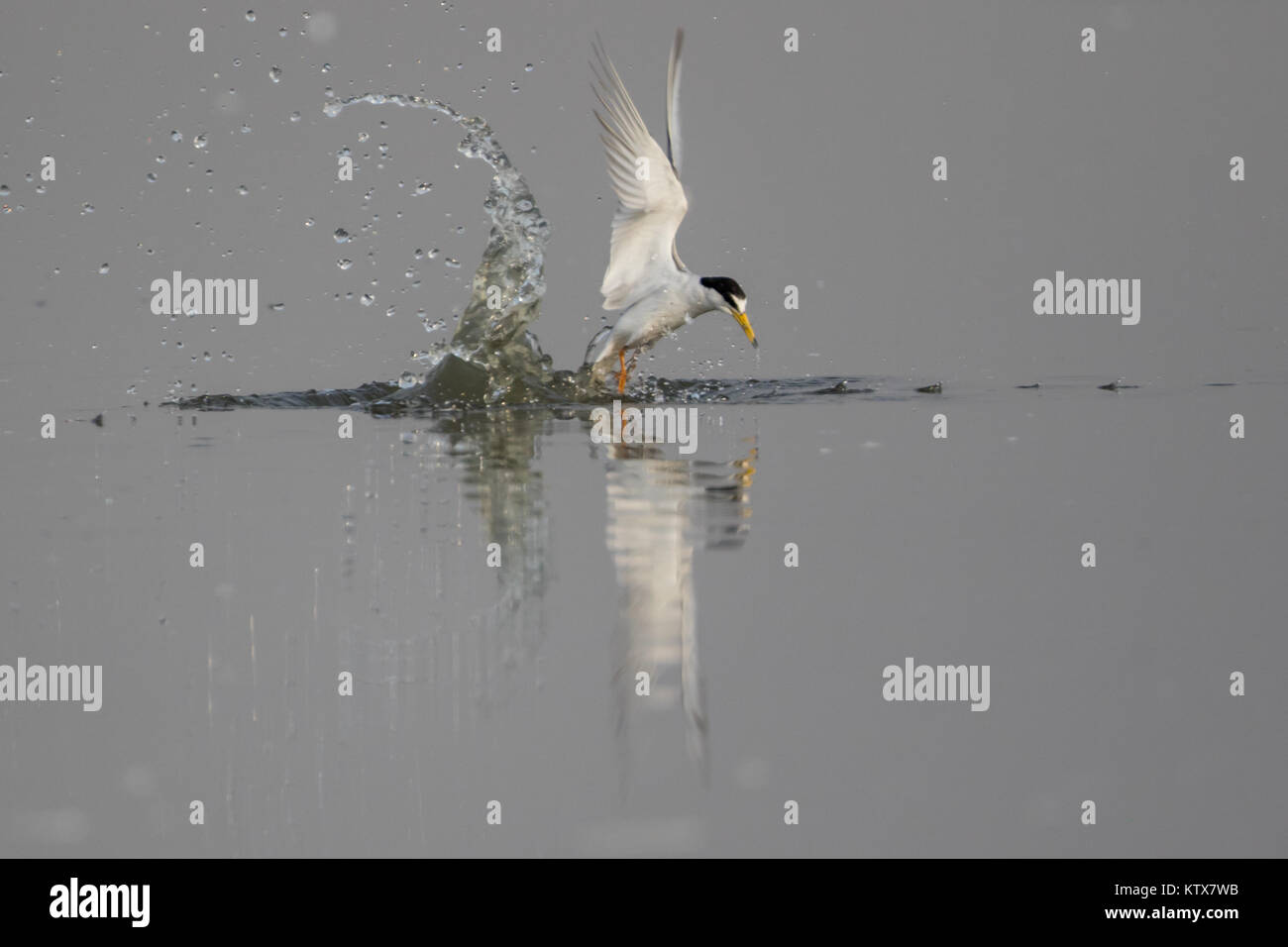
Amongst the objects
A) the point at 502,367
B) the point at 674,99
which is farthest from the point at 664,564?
the point at 502,367

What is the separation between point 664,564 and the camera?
6320 millimetres

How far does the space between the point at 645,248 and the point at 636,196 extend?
58 centimetres

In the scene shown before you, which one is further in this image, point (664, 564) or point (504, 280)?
point (504, 280)

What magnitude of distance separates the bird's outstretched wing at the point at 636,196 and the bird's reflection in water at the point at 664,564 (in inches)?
96.2

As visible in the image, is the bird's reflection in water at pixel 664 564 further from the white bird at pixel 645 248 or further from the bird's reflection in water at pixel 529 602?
the white bird at pixel 645 248

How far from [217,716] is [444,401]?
8.13m

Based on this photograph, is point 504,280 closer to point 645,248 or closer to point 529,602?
point 645,248

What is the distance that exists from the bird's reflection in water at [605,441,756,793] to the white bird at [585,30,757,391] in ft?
7.86

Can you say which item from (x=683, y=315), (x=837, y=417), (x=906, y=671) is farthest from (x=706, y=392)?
(x=906, y=671)

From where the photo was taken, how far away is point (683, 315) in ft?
40.2

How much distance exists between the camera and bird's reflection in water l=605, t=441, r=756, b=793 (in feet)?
15.6

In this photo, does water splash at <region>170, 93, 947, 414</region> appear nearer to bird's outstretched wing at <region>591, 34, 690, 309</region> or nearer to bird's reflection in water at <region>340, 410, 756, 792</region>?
bird's outstretched wing at <region>591, 34, 690, 309</region>

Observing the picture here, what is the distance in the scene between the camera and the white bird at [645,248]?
447 inches

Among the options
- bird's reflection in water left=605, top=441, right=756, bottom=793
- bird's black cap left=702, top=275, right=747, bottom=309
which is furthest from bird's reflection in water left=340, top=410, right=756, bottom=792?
bird's black cap left=702, top=275, right=747, bottom=309
